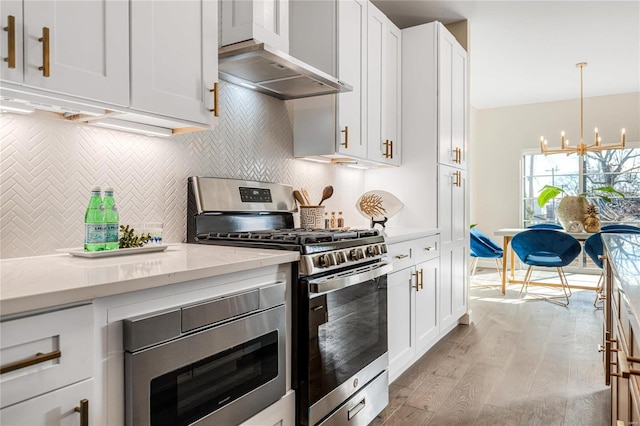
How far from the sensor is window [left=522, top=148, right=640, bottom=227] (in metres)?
6.54

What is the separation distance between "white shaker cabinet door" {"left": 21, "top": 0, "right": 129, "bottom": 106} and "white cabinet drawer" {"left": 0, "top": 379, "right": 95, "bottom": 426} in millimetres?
830

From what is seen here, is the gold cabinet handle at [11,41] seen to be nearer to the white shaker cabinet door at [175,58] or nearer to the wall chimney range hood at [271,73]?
the white shaker cabinet door at [175,58]

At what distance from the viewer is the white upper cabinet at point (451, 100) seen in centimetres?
345

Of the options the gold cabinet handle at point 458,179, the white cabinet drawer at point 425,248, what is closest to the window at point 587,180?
the gold cabinet handle at point 458,179

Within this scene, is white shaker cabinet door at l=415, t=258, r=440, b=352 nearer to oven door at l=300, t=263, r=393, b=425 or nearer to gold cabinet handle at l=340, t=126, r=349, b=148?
oven door at l=300, t=263, r=393, b=425

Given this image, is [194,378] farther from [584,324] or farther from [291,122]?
[584,324]

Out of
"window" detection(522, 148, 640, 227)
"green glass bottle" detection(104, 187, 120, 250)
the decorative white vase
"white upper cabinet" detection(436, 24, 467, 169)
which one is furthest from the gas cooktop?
"window" detection(522, 148, 640, 227)

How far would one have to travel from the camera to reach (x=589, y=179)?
6820 millimetres

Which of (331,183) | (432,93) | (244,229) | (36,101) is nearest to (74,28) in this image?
(36,101)

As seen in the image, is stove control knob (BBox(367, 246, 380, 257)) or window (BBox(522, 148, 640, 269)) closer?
stove control knob (BBox(367, 246, 380, 257))

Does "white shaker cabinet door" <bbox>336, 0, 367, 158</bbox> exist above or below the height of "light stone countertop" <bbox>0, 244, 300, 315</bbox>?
above

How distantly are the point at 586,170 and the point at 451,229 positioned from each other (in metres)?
4.45

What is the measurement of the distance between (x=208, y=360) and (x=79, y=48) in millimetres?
1023

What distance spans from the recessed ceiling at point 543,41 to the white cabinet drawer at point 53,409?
3.49 metres
